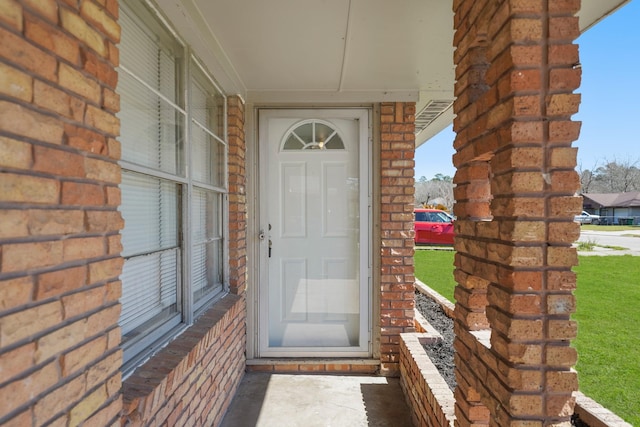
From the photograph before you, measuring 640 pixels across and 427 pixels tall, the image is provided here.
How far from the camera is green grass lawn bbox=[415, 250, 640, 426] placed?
2.68 m

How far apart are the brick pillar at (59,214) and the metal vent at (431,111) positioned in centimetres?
311

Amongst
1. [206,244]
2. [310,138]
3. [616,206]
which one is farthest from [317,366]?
[616,206]

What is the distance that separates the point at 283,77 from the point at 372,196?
1.36 metres

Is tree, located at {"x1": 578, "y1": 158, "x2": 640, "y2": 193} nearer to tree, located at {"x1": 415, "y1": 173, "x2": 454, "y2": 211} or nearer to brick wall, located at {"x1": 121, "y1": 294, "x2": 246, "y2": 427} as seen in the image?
brick wall, located at {"x1": 121, "y1": 294, "x2": 246, "y2": 427}

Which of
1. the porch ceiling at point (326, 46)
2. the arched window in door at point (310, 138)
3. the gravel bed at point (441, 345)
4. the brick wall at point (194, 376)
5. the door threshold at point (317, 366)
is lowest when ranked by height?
the door threshold at point (317, 366)

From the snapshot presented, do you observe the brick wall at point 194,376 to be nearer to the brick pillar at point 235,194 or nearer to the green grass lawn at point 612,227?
the brick pillar at point 235,194

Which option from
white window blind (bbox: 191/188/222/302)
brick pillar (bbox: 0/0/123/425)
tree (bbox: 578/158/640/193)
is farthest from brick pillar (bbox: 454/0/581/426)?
tree (bbox: 578/158/640/193)

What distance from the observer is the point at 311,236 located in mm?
3490

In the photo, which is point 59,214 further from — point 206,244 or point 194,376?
point 206,244

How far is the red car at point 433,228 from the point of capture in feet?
43.0

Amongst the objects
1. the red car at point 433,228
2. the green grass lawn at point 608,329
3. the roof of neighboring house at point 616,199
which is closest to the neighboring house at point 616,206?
the roof of neighboring house at point 616,199

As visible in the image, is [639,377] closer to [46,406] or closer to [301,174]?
[301,174]

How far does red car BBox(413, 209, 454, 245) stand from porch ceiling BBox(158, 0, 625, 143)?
1039cm

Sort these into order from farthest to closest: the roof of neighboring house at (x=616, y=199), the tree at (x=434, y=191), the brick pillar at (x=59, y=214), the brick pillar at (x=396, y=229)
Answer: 1. the tree at (x=434, y=191)
2. the roof of neighboring house at (x=616, y=199)
3. the brick pillar at (x=396, y=229)
4. the brick pillar at (x=59, y=214)
